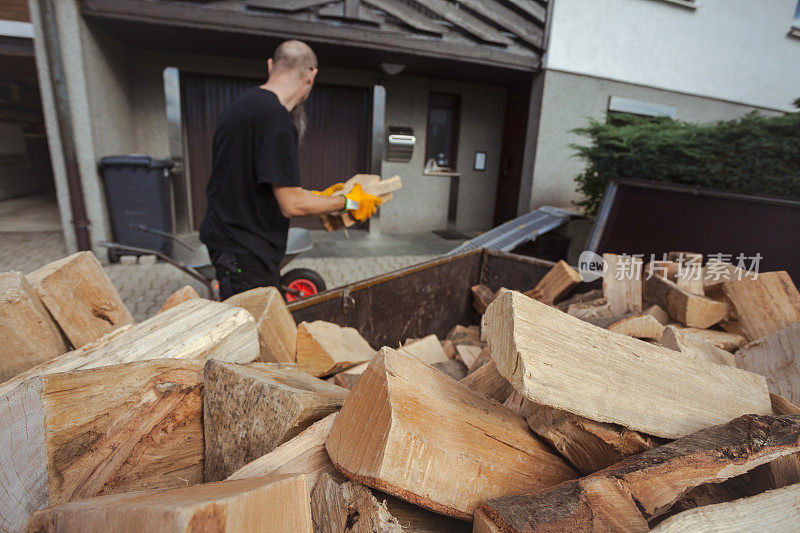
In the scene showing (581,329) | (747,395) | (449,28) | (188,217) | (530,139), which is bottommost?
(188,217)

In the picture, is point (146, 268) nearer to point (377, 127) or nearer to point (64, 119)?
point (64, 119)

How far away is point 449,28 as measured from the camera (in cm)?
609

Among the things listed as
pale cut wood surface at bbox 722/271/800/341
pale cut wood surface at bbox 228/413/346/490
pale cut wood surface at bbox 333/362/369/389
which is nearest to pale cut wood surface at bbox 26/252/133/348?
pale cut wood surface at bbox 333/362/369/389

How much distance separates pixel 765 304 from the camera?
1819 mm

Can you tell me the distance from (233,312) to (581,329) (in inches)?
37.8

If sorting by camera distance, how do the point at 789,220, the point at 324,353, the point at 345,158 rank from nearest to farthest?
the point at 324,353 → the point at 789,220 → the point at 345,158

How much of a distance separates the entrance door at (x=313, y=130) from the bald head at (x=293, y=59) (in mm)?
4654

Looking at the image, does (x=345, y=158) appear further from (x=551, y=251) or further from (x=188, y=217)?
(x=551, y=251)

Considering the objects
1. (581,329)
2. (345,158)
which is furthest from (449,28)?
(581,329)

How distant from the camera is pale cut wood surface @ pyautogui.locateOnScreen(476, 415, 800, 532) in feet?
2.39

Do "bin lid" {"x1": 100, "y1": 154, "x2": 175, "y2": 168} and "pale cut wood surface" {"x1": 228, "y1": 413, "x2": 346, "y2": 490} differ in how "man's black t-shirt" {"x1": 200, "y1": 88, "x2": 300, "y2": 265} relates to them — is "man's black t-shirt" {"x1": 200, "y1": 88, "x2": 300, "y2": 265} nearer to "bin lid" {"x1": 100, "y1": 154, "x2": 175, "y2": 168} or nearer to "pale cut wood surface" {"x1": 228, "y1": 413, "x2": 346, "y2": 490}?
"pale cut wood surface" {"x1": 228, "y1": 413, "x2": 346, "y2": 490}

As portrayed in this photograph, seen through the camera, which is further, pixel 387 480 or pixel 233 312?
pixel 233 312

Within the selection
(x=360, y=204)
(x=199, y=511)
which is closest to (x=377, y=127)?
(x=360, y=204)

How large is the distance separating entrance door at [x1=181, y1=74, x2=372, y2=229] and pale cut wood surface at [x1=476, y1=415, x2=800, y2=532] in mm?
6892
